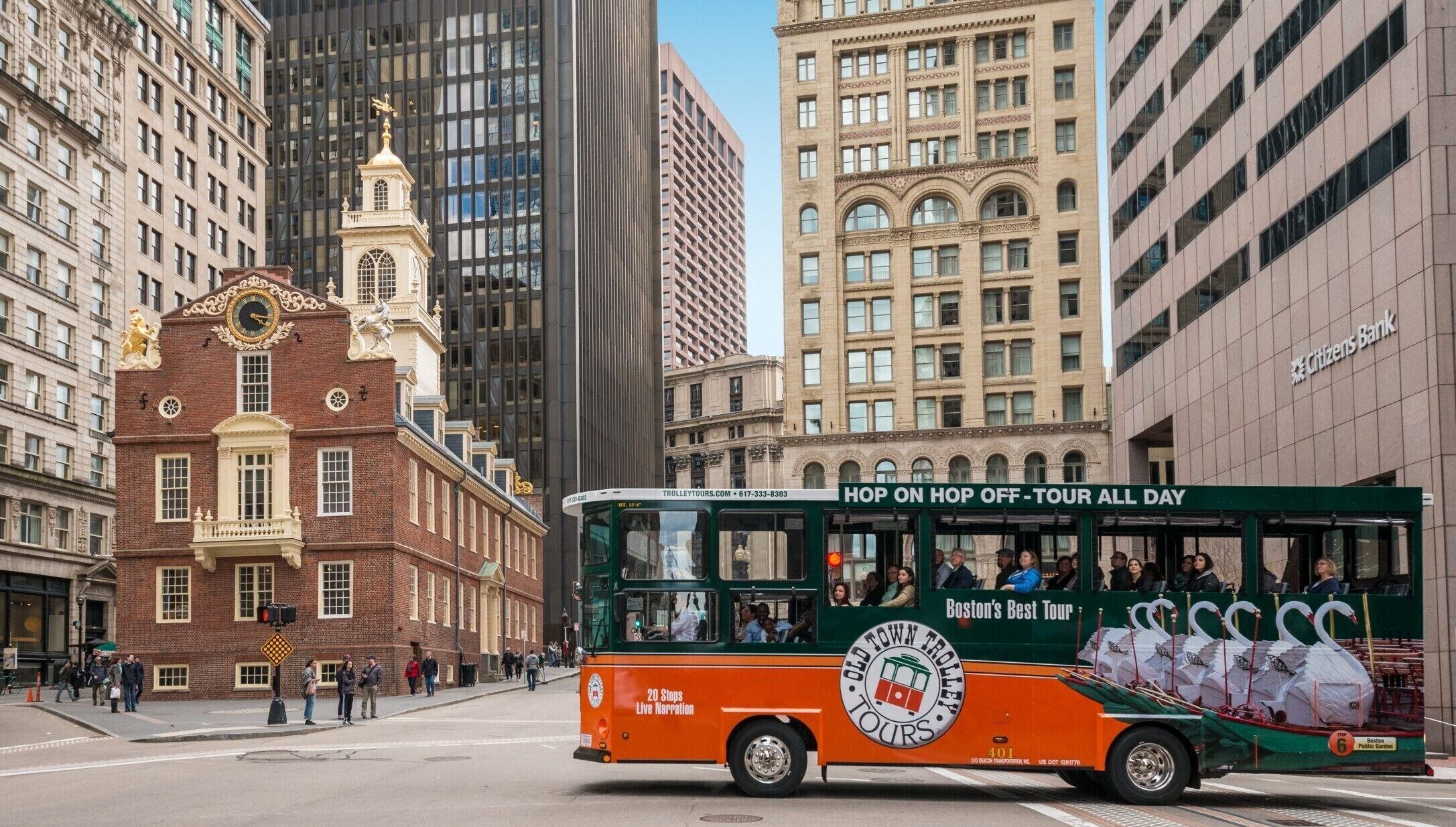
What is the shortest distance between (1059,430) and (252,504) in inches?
1872

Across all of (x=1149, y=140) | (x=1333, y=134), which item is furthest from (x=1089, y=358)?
(x=1333, y=134)

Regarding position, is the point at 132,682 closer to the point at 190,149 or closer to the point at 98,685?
the point at 98,685

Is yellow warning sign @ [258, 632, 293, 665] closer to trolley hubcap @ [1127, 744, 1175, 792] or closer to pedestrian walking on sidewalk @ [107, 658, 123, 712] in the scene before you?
pedestrian walking on sidewalk @ [107, 658, 123, 712]

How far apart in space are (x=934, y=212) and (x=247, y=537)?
4924cm

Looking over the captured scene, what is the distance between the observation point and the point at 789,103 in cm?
8825

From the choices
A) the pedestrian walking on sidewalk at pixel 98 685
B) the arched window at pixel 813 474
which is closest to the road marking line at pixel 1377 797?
the pedestrian walking on sidewalk at pixel 98 685

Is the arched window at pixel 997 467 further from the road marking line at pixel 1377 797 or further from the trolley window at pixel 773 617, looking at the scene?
the trolley window at pixel 773 617

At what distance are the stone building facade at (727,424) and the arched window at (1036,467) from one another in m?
67.3

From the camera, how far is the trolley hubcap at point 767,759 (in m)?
18.6

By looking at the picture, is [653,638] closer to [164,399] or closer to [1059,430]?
[164,399]

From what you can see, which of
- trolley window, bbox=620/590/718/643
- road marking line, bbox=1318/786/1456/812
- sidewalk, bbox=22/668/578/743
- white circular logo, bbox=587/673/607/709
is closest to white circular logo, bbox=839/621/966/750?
trolley window, bbox=620/590/718/643

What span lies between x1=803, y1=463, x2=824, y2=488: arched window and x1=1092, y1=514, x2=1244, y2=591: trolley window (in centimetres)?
6552

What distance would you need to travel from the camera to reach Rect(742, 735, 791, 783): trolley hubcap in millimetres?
18625

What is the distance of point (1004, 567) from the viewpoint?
18891mm
